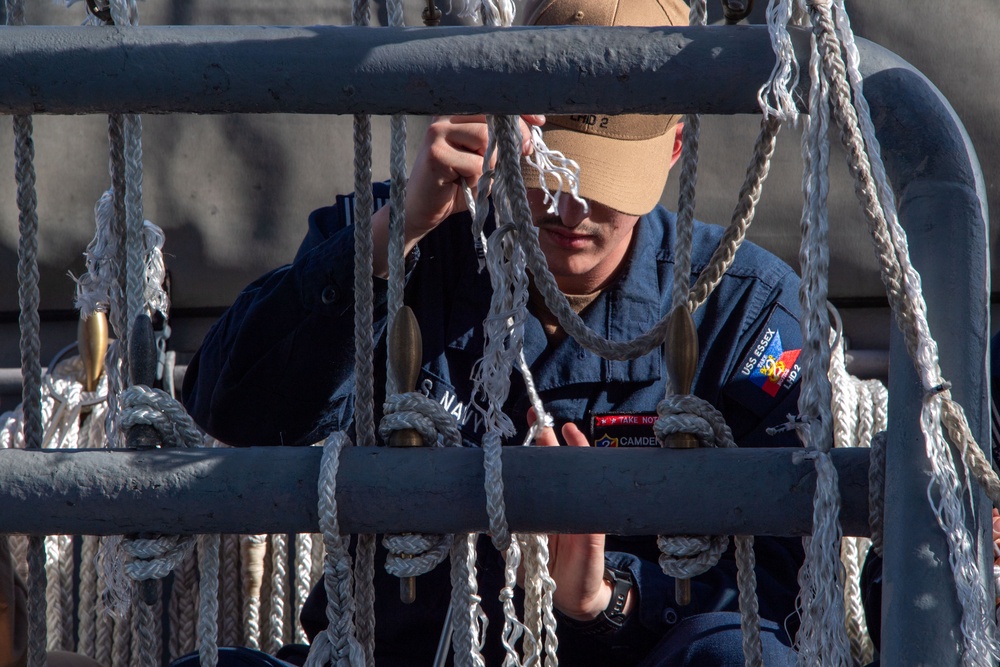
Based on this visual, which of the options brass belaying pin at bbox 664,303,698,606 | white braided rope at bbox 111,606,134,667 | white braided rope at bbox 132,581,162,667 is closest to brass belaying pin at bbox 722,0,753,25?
brass belaying pin at bbox 664,303,698,606

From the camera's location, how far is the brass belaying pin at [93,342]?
1.46 metres

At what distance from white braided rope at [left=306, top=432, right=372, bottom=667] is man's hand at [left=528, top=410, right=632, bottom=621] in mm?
274

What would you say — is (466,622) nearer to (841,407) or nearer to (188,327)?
(841,407)

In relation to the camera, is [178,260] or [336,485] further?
[178,260]

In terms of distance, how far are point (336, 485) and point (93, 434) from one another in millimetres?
1130

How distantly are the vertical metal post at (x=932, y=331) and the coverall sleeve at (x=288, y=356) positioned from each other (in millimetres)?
624

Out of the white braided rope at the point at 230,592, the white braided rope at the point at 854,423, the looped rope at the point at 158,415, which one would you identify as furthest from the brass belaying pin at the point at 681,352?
the white braided rope at the point at 230,592

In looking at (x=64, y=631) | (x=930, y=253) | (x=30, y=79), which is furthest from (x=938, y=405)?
(x=64, y=631)

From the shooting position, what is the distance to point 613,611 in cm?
106

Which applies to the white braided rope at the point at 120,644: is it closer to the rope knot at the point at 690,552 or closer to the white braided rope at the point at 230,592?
the white braided rope at the point at 230,592

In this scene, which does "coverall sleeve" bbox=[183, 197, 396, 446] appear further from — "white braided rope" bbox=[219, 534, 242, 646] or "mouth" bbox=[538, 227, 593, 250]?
"white braided rope" bbox=[219, 534, 242, 646]

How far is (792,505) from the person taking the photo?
0.63 meters

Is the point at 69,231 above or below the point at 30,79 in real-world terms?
above

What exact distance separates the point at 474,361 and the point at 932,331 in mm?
723
